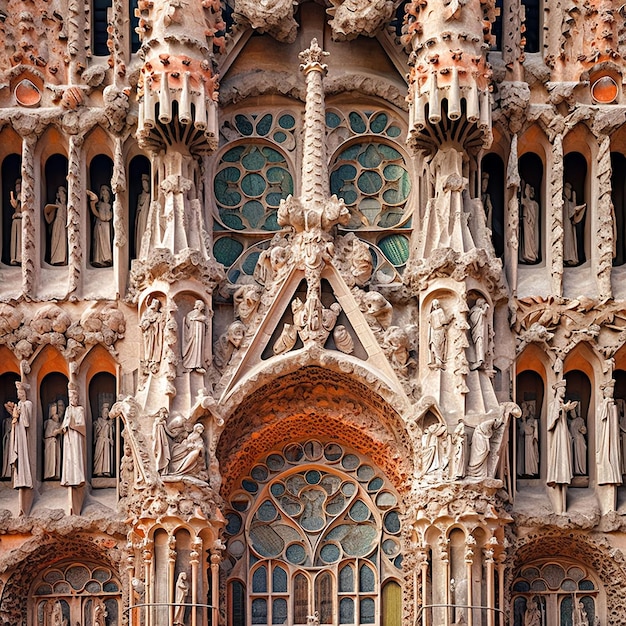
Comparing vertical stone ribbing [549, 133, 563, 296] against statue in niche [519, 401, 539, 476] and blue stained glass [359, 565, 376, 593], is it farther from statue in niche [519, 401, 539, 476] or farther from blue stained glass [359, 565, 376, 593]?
blue stained glass [359, 565, 376, 593]

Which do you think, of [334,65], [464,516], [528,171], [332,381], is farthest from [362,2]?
[464,516]

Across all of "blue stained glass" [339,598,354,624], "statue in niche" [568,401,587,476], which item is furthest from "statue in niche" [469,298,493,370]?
"blue stained glass" [339,598,354,624]

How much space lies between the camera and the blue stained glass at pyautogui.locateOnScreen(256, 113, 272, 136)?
30172 millimetres

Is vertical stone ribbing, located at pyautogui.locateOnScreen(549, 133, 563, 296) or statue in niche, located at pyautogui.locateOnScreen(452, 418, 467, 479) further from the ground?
vertical stone ribbing, located at pyautogui.locateOnScreen(549, 133, 563, 296)

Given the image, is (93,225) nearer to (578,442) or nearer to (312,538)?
(312,538)

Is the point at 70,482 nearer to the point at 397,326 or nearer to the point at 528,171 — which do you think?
the point at 397,326

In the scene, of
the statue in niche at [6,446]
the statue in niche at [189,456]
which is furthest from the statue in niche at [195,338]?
the statue in niche at [6,446]

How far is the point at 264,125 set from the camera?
30.2m

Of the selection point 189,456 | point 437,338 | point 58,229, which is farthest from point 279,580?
point 58,229

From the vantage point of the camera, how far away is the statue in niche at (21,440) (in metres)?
28.3

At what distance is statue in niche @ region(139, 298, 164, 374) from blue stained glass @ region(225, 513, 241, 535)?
7.06 feet

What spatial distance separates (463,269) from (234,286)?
2872mm

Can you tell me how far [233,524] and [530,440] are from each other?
3.77 meters

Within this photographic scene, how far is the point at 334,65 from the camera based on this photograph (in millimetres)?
30094
